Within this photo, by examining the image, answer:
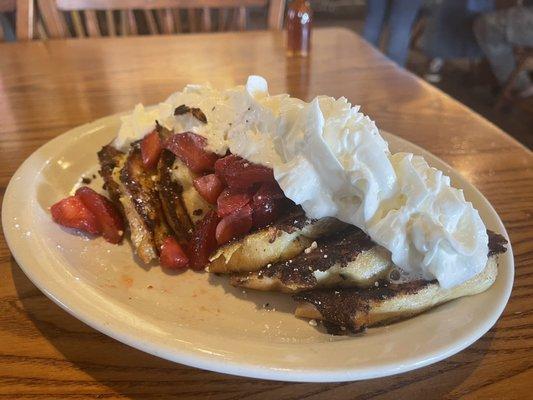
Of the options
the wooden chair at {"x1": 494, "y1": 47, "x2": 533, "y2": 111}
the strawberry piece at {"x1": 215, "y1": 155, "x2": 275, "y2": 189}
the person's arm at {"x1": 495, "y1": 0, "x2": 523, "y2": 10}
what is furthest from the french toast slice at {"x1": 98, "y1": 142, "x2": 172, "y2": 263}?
the person's arm at {"x1": 495, "y1": 0, "x2": 523, "y2": 10}

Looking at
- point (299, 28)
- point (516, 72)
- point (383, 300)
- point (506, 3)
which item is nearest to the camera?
point (383, 300)

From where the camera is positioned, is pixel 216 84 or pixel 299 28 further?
pixel 299 28

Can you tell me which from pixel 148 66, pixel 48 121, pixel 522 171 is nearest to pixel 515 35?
pixel 522 171

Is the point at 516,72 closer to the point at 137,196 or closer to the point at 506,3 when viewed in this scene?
the point at 506,3

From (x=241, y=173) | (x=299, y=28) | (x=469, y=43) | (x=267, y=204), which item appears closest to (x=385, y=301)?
(x=267, y=204)

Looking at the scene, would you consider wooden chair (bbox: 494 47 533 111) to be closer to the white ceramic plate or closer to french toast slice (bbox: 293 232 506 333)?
the white ceramic plate

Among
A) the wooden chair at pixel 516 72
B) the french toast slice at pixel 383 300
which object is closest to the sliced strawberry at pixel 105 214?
the french toast slice at pixel 383 300
